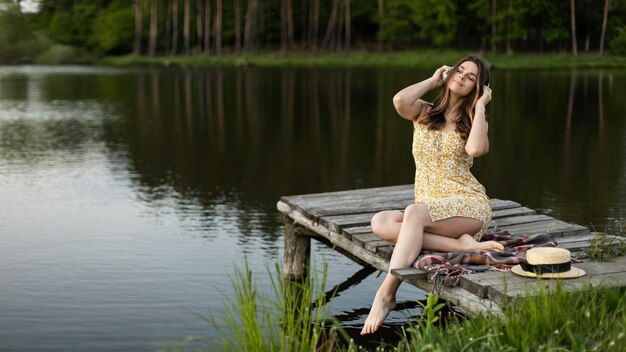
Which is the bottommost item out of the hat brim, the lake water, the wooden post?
the lake water

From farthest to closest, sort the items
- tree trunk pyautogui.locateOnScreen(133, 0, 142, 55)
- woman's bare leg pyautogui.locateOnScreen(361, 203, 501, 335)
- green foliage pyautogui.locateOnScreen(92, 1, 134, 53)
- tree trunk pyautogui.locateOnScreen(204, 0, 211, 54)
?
green foliage pyautogui.locateOnScreen(92, 1, 134, 53)
tree trunk pyautogui.locateOnScreen(133, 0, 142, 55)
tree trunk pyautogui.locateOnScreen(204, 0, 211, 54)
woman's bare leg pyautogui.locateOnScreen(361, 203, 501, 335)

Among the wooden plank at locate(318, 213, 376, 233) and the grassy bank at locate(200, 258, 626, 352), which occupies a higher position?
the grassy bank at locate(200, 258, 626, 352)

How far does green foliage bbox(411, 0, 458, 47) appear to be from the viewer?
5822 cm

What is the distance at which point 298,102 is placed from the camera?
86.6ft

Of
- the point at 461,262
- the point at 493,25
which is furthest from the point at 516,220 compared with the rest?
the point at 493,25

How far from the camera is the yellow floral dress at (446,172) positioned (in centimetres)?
599

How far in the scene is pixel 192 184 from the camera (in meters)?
12.8

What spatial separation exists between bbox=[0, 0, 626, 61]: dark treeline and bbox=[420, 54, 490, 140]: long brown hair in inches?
1564

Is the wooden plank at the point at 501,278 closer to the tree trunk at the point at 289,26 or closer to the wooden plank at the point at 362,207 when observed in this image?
the wooden plank at the point at 362,207

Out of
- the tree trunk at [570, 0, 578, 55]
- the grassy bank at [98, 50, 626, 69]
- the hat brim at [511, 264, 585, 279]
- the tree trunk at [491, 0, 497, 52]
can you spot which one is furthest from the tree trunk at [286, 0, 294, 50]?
the hat brim at [511, 264, 585, 279]

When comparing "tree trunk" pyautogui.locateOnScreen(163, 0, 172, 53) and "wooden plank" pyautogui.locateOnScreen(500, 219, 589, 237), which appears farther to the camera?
"tree trunk" pyautogui.locateOnScreen(163, 0, 172, 53)

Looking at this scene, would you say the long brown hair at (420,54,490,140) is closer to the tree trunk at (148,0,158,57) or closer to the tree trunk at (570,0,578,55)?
the tree trunk at (570,0,578,55)

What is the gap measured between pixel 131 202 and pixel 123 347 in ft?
16.8

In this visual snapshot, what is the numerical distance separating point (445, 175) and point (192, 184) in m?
7.17
